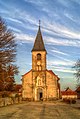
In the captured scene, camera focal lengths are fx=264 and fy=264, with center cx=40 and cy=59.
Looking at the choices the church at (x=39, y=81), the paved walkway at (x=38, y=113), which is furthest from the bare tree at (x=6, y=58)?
the church at (x=39, y=81)

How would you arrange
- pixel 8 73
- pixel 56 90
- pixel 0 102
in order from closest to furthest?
pixel 8 73, pixel 0 102, pixel 56 90

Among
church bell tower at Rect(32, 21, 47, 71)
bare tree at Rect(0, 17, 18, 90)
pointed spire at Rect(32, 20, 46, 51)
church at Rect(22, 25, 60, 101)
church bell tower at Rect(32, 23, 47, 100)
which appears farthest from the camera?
pointed spire at Rect(32, 20, 46, 51)

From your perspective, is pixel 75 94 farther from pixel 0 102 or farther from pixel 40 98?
pixel 0 102

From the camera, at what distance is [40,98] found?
75.6m

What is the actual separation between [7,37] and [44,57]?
137 feet

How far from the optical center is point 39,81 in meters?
76.1

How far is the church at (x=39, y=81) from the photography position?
2944 inches

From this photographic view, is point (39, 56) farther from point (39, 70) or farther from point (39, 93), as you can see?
point (39, 93)

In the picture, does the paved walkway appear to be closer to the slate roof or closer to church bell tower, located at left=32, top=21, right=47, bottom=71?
church bell tower, located at left=32, top=21, right=47, bottom=71

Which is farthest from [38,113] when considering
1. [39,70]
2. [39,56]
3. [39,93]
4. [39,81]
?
[39,56]

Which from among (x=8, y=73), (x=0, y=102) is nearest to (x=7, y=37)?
(x=8, y=73)

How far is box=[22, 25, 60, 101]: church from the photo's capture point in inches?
2944

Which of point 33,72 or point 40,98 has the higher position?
point 33,72

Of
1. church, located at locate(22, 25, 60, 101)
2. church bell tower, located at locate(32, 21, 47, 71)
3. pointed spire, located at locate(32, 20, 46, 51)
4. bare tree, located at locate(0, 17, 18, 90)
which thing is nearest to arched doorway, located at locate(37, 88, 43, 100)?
church, located at locate(22, 25, 60, 101)
